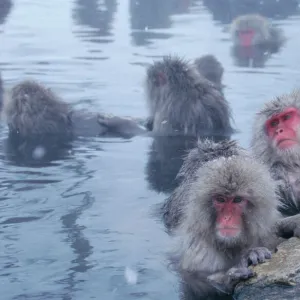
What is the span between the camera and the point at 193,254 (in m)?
4.19

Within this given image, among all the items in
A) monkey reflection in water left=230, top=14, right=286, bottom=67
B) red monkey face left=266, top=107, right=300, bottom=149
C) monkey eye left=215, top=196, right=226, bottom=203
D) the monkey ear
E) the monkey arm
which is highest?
monkey reflection in water left=230, top=14, right=286, bottom=67

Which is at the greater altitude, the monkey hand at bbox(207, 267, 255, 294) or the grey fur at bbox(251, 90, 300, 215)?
the grey fur at bbox(251, 90, 300, 215)

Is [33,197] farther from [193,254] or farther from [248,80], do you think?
[248,80]

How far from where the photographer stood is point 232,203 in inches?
159

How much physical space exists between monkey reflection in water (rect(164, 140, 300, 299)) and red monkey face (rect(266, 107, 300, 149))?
39.6 inches

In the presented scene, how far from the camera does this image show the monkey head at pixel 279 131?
5234 millimetres

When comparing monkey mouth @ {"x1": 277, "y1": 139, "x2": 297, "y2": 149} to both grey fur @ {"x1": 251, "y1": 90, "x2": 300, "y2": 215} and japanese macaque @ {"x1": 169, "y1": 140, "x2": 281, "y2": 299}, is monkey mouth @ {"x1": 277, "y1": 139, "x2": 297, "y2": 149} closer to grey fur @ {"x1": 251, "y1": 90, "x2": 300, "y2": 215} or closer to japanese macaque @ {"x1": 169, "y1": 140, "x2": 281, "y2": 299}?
grey fur @ {"x1": 251, "y1": 90, "x2": 300, "y2": 215}

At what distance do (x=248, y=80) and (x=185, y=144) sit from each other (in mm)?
2875

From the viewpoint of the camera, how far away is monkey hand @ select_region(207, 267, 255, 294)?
3.83 meters

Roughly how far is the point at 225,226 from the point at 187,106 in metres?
3.68

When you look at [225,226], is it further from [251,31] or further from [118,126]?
[251,31]

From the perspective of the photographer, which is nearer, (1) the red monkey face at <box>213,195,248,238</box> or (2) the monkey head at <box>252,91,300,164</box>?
(1) the red monkey face at <box>213,195,248,238</box>

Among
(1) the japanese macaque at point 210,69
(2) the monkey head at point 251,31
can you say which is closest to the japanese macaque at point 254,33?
(2) the monkey head at point 251,31

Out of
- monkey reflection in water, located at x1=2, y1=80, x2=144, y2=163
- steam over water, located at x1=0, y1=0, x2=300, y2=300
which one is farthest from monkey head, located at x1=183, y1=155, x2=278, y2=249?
monkey reflection in water, located at x1=2, y1=80, x2=144, y2=163
